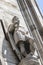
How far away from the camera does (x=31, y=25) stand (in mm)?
4812

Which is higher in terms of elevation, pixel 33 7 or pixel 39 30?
pixel 33 7

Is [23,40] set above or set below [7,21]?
below

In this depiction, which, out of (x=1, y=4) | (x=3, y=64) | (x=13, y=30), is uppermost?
(x=1, y=4)

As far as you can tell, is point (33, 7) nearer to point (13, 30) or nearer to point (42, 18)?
point (42, 18)

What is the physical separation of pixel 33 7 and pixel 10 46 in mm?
1537

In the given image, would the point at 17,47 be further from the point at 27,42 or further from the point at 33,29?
the point at 33,29

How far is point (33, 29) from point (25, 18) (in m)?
0.30

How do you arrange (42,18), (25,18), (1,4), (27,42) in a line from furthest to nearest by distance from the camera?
(42,18)
(25,18)
(1,4)
(27,42)

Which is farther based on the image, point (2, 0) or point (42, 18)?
point (42, 18)

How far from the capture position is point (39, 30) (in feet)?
15.9

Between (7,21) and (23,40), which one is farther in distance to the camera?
(7,21)

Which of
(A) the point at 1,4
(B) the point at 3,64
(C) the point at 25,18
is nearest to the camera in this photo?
(B) the point at 3,64

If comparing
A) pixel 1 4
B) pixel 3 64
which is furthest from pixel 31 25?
pixel 3 64

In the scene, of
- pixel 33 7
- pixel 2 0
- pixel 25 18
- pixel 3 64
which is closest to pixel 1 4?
pixel 2 0
